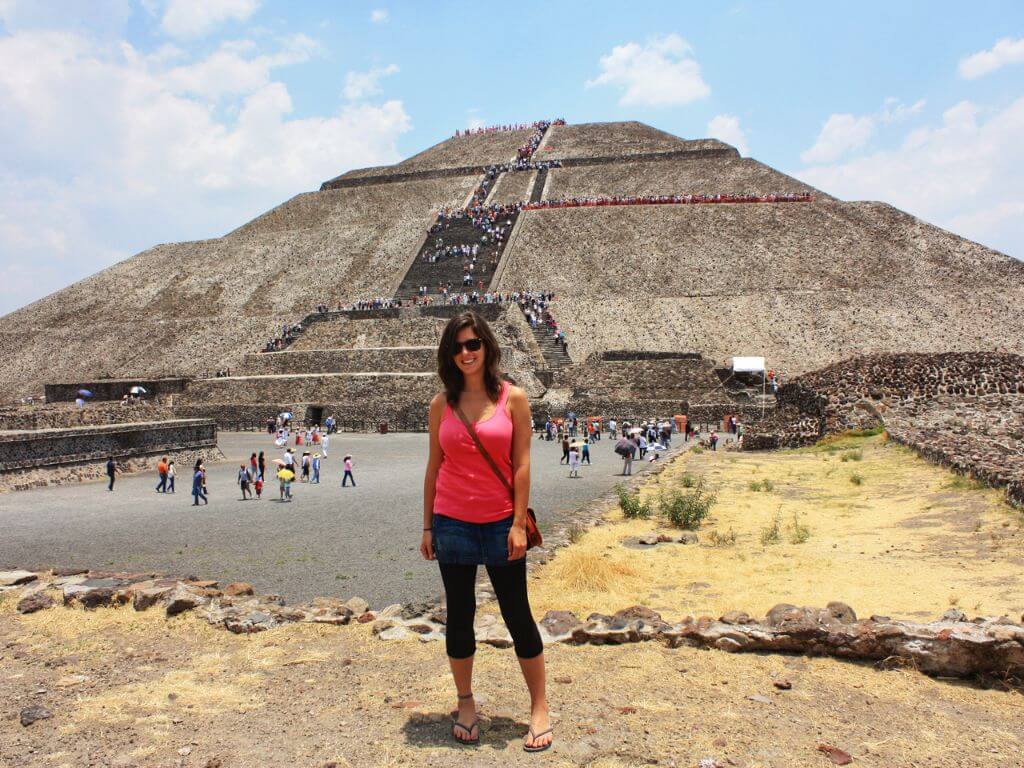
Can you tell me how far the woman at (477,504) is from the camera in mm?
3422

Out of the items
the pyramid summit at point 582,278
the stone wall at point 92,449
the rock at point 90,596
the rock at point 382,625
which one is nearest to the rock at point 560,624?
the rock at point 382,625

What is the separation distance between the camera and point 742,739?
348 centimetres

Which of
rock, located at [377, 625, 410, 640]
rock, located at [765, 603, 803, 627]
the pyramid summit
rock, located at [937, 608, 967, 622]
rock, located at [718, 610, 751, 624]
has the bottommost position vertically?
rock, located at [377, 625, 410, 640]

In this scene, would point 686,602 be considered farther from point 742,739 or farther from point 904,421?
point 904,421

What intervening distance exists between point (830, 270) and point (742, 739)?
43.0 m

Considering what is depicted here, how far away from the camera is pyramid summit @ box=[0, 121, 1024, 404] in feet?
120

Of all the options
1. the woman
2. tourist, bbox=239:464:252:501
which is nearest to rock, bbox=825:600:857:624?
the woman

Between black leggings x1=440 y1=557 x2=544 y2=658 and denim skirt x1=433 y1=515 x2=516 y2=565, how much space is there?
52mm

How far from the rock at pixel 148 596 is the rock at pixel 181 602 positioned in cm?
17

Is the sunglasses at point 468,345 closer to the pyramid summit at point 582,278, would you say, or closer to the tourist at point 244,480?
the tourist at point 244,480

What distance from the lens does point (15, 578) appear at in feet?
22.4

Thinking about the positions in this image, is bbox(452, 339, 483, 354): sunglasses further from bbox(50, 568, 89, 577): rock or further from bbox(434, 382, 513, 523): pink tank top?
bbox(50, 568, 89, 577): rock

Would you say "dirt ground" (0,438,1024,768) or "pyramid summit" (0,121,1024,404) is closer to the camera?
"dirt ground" (0,438,1024,768)

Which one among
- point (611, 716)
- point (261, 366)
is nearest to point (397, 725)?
point (611, 716)
